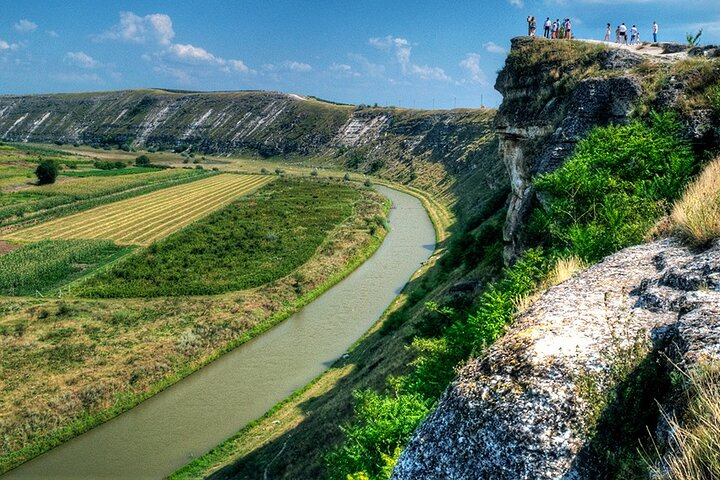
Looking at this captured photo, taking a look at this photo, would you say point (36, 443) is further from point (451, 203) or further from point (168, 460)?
point (451, 203)

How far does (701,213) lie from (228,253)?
45.5 metres

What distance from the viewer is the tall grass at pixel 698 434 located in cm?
366

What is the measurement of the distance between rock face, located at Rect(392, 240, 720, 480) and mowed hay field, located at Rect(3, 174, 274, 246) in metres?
52.7

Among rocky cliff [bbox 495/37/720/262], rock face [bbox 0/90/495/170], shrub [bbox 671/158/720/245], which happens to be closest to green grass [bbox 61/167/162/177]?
rock face [bbox 0/90/495/170]

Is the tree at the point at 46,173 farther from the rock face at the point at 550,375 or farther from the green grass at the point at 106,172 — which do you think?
the rock face at the point at 550,375

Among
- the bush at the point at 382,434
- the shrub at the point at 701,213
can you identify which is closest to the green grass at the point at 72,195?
the bush at the point at 382,434

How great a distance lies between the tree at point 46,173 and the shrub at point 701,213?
10064cm

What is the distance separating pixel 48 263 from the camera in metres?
44.8

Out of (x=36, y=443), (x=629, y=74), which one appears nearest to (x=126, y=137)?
(x=36, y=443)

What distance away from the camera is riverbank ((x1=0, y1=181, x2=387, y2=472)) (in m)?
23.6

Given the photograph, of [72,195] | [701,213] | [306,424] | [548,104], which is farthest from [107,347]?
[72,195]

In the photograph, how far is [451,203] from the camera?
72375 mm

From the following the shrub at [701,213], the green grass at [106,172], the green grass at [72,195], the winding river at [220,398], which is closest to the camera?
the shrub at [701,213]

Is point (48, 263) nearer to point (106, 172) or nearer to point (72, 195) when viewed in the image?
point (72, 195)
